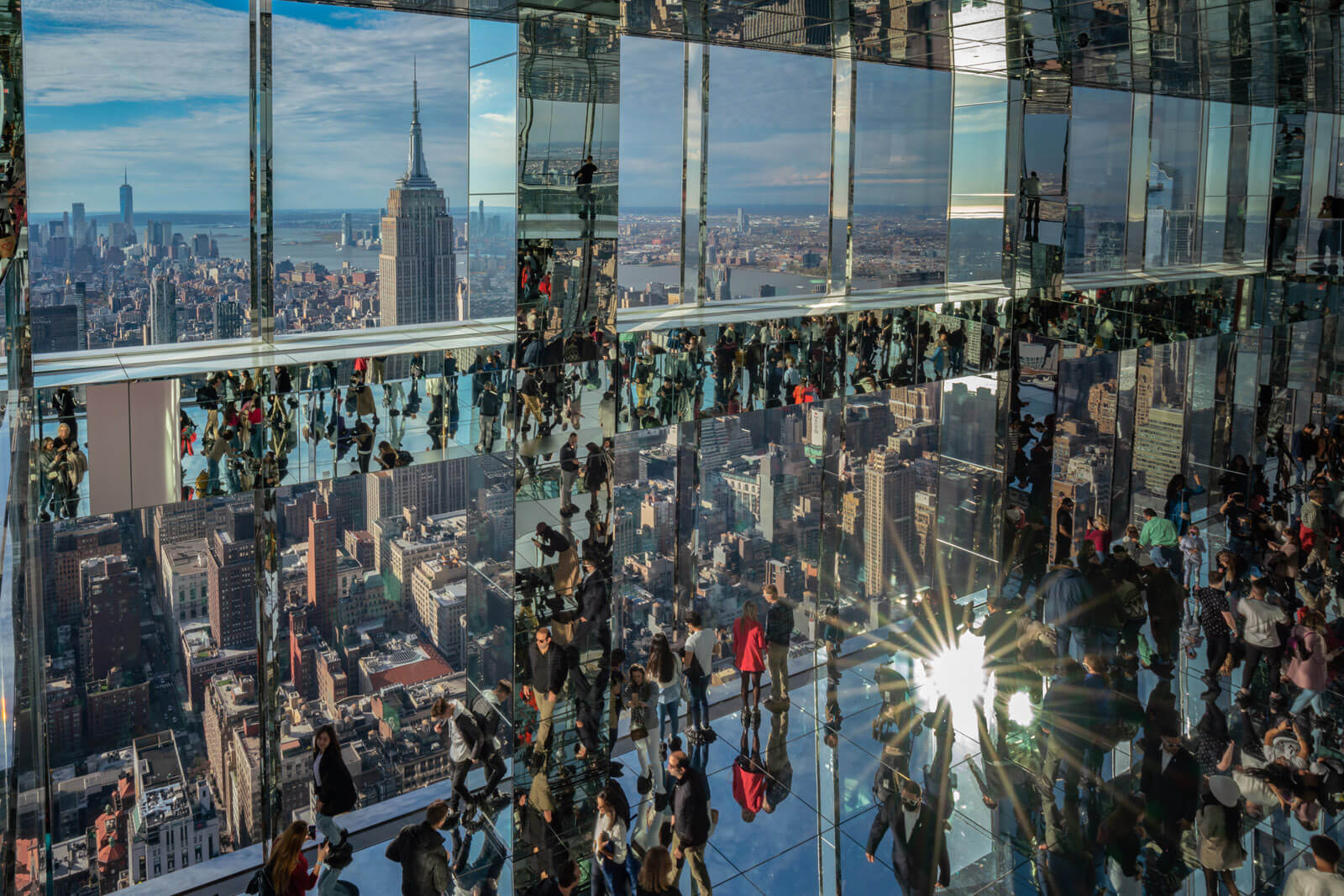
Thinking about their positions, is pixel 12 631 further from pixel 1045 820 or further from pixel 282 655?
pixel 1045 820

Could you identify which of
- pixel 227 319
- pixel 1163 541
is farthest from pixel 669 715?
pixel 1163 541

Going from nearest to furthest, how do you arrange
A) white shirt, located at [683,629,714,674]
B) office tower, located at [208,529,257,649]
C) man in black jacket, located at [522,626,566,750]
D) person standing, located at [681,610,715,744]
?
man in black jacket, located at [522,626,566,750]
office tower, located at [208,529,257,649]
person standing, located at [681,610,715,744]
white shirt, located at [683,629,714,674]

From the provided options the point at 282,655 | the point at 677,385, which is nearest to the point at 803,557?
the point at 677,385

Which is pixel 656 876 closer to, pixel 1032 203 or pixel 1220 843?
pixel 1220 843

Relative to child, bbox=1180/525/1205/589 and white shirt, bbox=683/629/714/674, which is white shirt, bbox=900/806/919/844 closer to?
white shirt, bbox=683/629/714/674

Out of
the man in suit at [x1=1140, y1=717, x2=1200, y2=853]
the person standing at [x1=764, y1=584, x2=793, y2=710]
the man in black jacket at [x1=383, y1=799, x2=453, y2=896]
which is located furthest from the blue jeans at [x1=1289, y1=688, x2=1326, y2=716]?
the man in black jacket at [x1=383, y1=799, x2=453, y2=896]
